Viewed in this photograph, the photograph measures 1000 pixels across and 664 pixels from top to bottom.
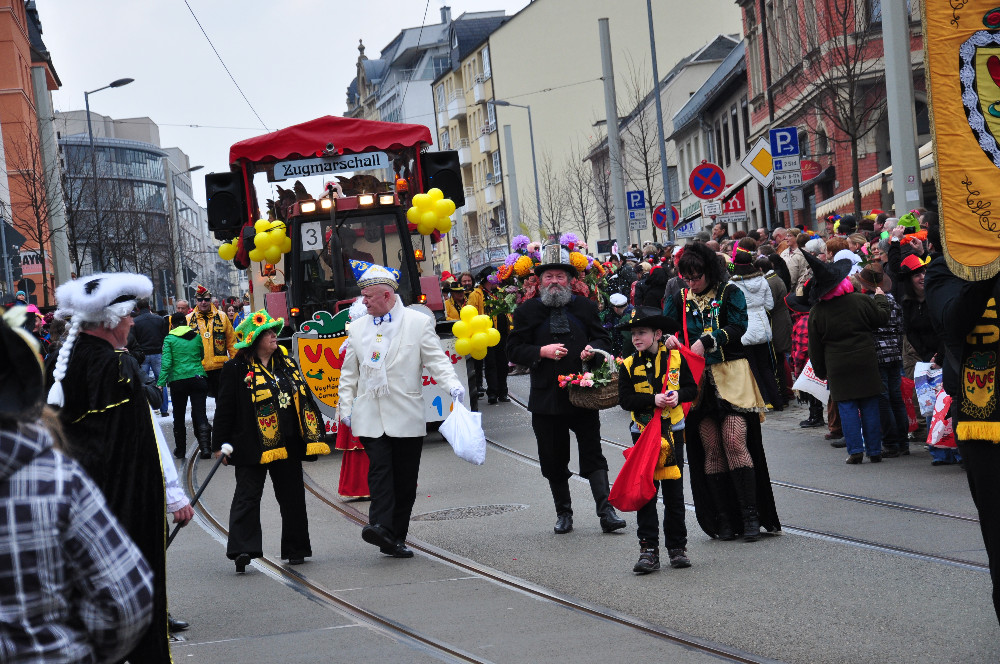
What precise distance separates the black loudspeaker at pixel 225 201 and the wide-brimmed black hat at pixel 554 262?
311 inches

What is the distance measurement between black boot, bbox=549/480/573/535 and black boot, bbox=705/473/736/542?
1191 millimetres

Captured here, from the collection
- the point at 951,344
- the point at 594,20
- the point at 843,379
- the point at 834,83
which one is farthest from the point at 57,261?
the point at 594,20

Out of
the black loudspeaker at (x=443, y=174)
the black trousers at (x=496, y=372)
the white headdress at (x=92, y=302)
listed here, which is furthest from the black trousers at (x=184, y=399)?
the white headdress at (x=92, y=302)

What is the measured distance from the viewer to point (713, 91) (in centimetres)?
4803

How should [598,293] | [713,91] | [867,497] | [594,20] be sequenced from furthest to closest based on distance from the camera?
[594,20]
[713,91]
[598,293]
[867,497]

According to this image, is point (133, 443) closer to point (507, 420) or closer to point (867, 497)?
point (867, 497)

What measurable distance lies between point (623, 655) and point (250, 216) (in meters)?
11.9

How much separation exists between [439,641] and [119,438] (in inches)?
80.2

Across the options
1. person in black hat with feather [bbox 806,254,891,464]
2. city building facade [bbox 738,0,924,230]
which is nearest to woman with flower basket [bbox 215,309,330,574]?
person in black hat with feather [bbox 806,254,891,464]

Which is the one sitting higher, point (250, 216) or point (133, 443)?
point (250, 216)

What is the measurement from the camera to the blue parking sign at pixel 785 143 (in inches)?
710

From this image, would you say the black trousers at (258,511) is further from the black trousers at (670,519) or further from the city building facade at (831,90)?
the city building facade at (831,90)

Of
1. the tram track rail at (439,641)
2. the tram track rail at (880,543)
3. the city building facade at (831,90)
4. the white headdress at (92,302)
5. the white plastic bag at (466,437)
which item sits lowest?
the tram track rail at (880,543)

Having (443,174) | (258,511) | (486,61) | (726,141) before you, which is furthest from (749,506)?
(486,61)
